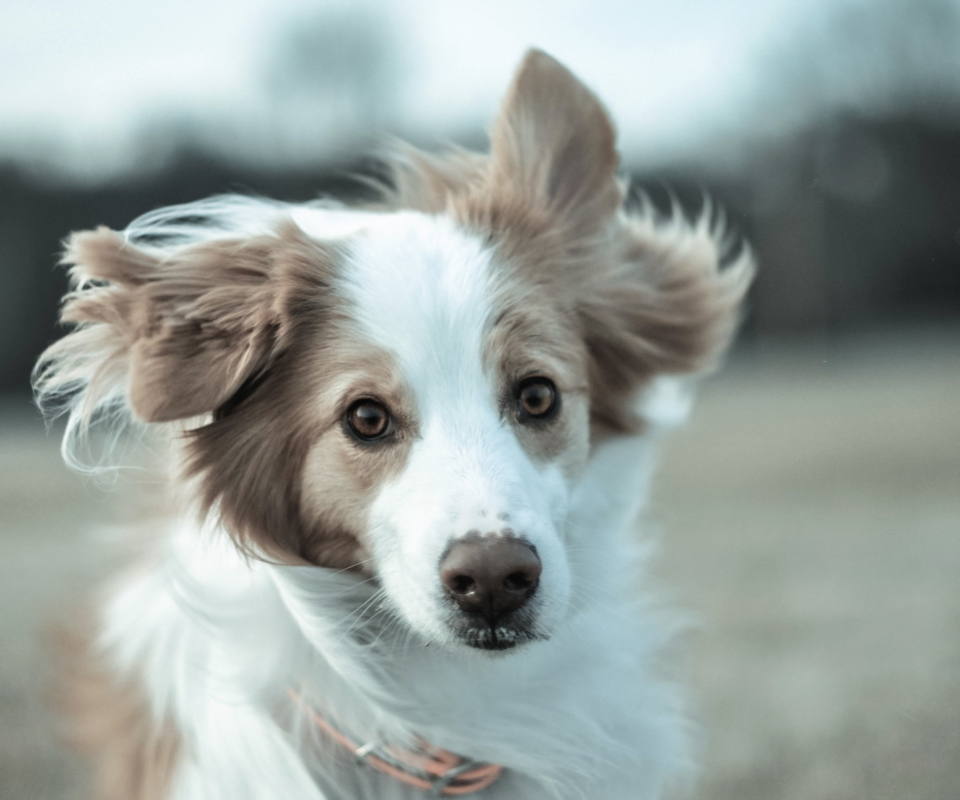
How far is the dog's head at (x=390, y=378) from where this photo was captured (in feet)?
9.36

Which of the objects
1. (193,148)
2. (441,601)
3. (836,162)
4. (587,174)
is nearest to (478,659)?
(441,601)

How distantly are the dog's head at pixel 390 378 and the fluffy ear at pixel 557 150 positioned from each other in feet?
0.05

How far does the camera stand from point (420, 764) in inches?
127

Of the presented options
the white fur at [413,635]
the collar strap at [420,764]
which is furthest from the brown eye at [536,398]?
the collar strap at [420,764]

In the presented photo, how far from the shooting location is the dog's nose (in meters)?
2.69

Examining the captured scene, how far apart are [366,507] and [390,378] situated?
37 centimetres

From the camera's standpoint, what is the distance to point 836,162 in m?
23.1

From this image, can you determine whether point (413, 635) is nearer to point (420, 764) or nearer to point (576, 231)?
point (420, 764)

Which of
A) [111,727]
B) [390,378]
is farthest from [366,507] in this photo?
[111,727]

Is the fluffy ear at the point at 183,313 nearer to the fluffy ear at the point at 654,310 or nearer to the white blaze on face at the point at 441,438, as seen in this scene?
the white blaze on face at the point at 441,438

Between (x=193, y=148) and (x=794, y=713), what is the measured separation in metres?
15.6

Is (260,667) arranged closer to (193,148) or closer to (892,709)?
(892,709)

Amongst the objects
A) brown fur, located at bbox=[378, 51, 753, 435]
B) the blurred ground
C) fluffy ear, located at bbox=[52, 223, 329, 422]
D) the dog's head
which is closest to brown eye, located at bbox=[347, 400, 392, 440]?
the dog's head

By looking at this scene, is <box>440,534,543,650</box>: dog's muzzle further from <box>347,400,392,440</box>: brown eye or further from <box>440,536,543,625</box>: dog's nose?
<box>347,400,392,440</box>: brown eye
